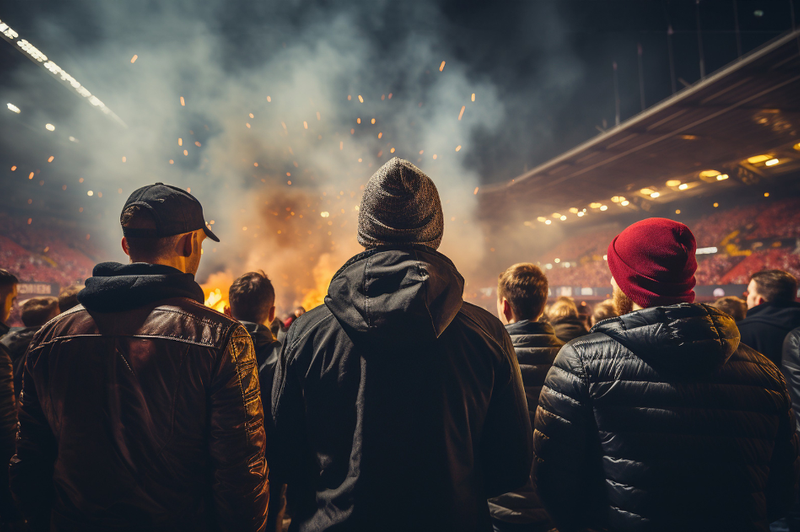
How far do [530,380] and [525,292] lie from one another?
52 centimetres

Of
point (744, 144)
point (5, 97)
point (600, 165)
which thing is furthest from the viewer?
point (600, 165)

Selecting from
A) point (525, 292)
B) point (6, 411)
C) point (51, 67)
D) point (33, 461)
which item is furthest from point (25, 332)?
point (51, 67)

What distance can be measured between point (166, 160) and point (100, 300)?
21.8 m

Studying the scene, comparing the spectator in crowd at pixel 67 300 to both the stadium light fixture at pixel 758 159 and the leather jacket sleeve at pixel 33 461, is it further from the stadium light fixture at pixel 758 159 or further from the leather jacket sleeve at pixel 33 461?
the stadium light fixture at pixel 758 159

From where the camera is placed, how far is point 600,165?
1617 cm

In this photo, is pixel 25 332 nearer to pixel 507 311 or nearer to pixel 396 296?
pixel 396 296

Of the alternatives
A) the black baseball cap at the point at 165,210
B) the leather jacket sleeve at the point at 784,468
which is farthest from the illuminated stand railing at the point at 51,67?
the leather jacket sleeve at the point at 784,468

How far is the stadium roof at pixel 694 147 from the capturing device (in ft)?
32.6

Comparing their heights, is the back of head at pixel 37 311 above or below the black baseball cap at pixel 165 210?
below

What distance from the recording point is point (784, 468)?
4.34 feet

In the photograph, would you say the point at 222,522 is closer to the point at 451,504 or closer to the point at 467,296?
the point at 451,504

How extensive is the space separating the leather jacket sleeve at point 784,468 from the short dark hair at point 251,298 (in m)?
2.73

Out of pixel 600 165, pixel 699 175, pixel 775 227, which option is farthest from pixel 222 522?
pixel 775 227

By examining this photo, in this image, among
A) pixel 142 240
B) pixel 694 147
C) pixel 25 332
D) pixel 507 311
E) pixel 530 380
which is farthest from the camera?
pixel 694 147
